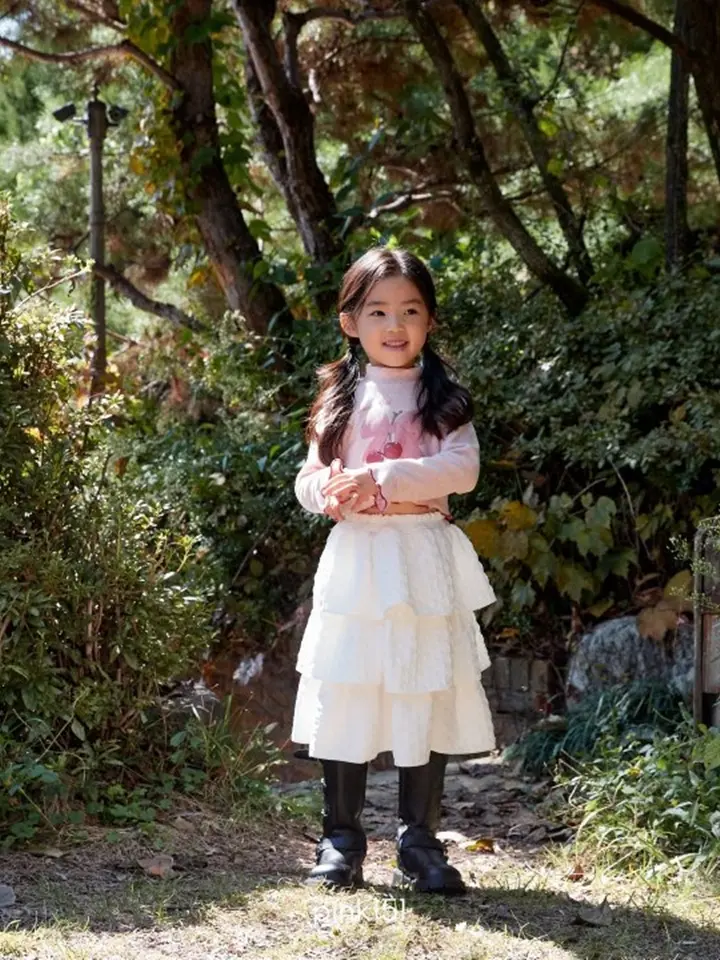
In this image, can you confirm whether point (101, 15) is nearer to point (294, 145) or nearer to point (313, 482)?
point (294, 145)

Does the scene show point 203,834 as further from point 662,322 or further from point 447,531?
point 662,322

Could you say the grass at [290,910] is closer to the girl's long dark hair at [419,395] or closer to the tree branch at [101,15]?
the girl's long dark hair at [419,395]

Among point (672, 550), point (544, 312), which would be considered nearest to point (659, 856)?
point (672, 550)

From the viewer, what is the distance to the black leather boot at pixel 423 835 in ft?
11.2

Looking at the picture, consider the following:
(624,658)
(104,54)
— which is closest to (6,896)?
(624,658)

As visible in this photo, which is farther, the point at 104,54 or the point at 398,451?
the point at 104,54

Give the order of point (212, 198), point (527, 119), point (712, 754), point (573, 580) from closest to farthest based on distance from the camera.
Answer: point (712, 754) → point (573, 580) → point (527, 119) → point (212, 198)

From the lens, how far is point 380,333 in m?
3.60

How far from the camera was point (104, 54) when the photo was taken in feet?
25.9

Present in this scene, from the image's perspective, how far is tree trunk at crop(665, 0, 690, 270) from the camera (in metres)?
6.72

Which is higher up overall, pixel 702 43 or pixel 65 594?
pixel 702 43

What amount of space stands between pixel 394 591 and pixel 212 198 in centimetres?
487

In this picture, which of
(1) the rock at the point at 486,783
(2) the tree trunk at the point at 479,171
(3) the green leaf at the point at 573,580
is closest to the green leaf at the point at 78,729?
(1) the rock at the point at 486,783

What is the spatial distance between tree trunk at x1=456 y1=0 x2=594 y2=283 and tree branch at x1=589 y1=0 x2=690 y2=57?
0.52 metres
